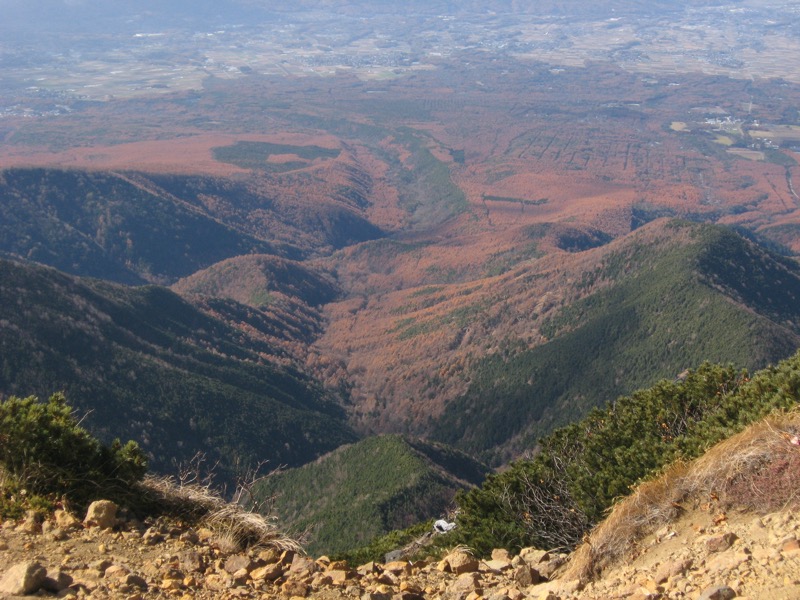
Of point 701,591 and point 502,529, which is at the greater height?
point 701,591

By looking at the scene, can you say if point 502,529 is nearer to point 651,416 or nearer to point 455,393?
point 651,416

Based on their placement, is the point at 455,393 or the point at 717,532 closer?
the point at 717,532

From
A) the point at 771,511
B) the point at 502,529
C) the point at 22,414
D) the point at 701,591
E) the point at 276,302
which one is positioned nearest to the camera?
the point at 701,591

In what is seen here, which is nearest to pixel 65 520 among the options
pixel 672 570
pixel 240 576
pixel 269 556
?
pixel 240 576

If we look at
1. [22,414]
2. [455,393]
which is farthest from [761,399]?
[455,393]

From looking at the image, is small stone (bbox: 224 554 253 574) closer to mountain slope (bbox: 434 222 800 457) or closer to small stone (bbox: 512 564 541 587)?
small stone (bbox: 512 564 541 587)

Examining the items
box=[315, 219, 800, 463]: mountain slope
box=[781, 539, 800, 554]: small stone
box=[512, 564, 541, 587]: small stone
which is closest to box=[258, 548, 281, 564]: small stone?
box=[512, 564, 541, 587]: small stone
